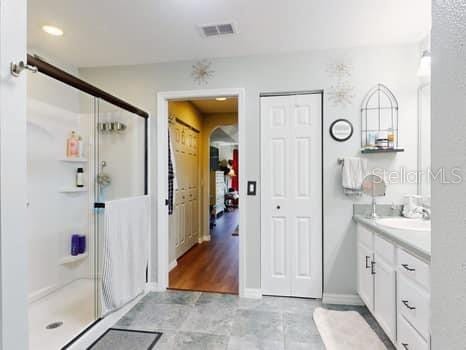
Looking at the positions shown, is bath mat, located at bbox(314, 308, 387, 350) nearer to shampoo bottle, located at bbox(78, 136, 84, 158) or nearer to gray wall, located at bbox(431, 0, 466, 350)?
gray wall, located at bbox(431, 0, 466, 350)

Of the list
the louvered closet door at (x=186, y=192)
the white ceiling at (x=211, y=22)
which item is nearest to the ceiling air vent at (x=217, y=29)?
the white ceiling at (x=211, y=22)

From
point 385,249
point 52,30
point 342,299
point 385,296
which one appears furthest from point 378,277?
point 52,30

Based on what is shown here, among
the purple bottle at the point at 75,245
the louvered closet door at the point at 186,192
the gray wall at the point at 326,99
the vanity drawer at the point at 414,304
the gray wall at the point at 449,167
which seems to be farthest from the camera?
the louvered closet door at the point at 186,192

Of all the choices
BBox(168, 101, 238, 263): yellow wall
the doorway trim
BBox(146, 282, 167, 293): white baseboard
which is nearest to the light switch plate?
the doorway trim

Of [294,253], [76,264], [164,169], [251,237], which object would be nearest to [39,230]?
[76,264]

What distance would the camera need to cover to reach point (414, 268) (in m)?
1.54

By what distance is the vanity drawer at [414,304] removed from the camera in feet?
4.67

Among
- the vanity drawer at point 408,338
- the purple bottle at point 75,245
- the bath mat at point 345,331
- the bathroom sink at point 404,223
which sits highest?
the bathroom sink at point 404,223

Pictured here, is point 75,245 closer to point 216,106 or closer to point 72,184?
point 72,184

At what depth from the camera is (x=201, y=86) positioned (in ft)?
9.53

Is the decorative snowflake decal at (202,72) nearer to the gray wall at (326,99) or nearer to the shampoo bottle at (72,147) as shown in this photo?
the gray wall at (326,99)

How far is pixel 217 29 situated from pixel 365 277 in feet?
8.06

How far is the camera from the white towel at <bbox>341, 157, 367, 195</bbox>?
2.57 metres

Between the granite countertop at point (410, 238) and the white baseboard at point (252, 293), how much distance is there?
4.18ft
